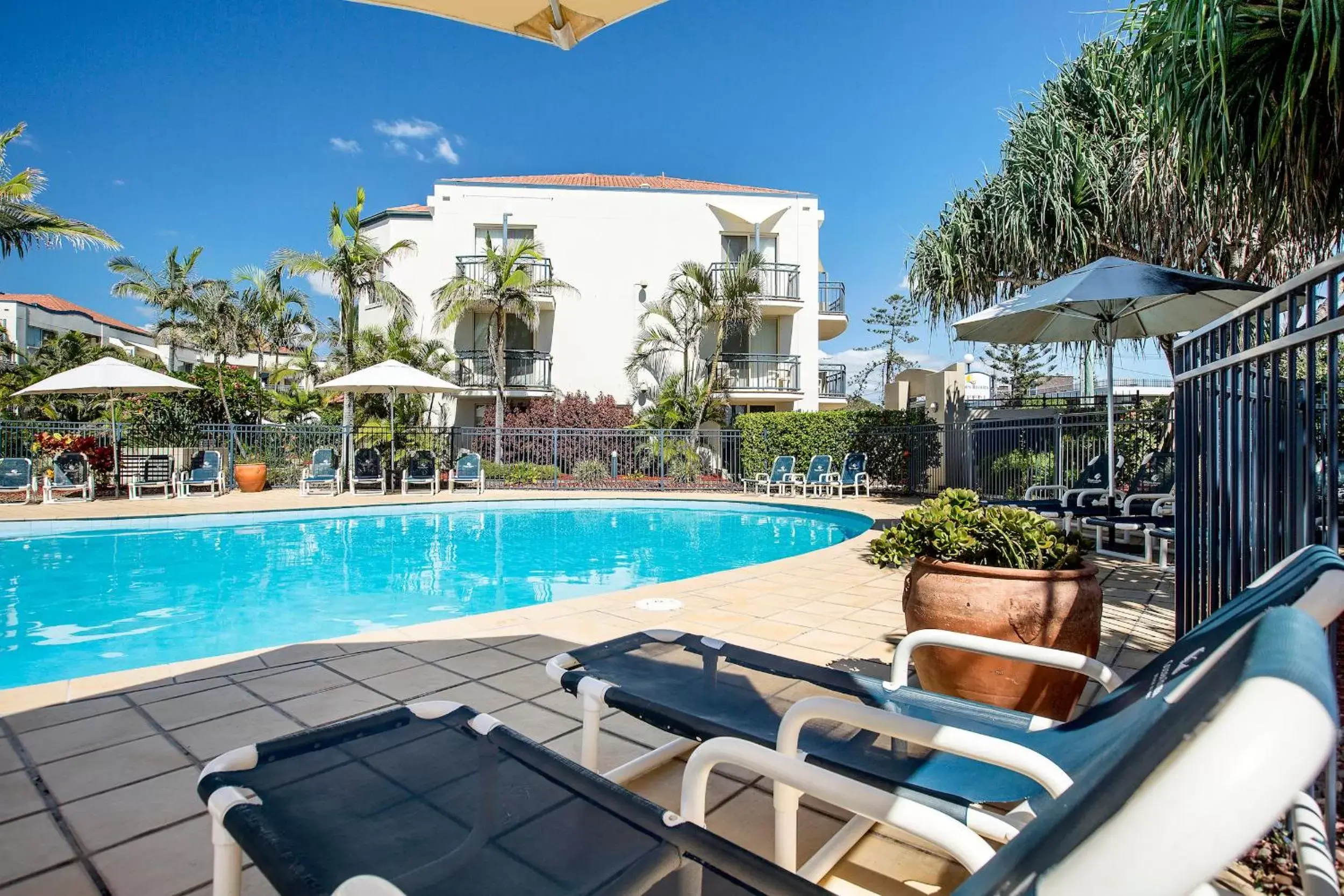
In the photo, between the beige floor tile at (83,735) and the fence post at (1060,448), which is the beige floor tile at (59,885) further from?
the fence post at (1060,448)

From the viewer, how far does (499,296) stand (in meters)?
18.2

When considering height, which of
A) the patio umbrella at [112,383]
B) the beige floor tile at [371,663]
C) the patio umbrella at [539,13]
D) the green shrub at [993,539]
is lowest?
the beige floor tile at [371,663]

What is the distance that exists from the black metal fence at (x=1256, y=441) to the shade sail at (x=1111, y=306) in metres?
3.61

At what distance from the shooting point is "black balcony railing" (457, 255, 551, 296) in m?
20.5

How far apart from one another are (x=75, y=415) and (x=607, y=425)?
13.5 metres

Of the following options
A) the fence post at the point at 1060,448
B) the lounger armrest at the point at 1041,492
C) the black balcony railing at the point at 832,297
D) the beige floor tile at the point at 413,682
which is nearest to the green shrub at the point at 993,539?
the beige floor tile at the point at 413,682

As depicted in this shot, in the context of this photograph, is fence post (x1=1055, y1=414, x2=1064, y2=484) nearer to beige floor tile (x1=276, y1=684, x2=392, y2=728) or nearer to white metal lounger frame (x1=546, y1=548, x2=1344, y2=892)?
white metal lounger frame (x1=546, y1=548, x2=1344, y2=892)

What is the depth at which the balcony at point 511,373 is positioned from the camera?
2050 cm

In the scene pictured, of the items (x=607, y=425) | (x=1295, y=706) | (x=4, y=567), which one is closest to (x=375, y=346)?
(x=607, y=425)

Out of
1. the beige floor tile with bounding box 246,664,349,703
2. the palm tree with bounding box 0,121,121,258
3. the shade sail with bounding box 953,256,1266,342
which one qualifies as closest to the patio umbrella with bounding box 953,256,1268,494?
the shade sail with bounding box 953,256,1266,342

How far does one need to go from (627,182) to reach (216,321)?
571 inches

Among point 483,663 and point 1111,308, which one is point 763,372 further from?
point 483,663

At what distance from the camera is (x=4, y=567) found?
7.76m

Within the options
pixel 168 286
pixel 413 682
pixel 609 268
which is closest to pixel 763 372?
pixel 609 268
